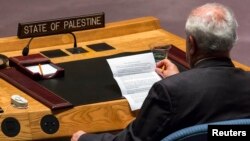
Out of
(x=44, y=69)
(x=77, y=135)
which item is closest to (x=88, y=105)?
(x=77, y=135)

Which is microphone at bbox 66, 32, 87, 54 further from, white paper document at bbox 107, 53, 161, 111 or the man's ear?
the man's ear

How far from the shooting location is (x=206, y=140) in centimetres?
246

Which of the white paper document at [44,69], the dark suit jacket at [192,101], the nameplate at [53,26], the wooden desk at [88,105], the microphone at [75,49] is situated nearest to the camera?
the dark suit jacket at [192,101]

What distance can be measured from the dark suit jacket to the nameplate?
4.06ft

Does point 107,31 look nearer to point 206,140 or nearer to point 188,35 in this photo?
point 188,35

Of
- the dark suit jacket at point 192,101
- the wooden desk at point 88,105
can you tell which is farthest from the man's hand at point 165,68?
the dark suit jacket at point 192,101

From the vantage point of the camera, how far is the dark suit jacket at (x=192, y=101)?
2.61 metres

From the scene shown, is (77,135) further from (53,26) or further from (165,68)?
(53,26)

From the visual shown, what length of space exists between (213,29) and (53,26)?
1.31m

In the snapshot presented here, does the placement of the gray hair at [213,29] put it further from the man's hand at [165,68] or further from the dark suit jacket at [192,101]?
the man's hand at [165,68]

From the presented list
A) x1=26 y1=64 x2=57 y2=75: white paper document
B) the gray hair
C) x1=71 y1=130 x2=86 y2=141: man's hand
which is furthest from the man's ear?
x1=26 y1=64 x2=57 y2=75: white paper document

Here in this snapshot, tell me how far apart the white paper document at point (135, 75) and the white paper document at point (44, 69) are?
0.29 m

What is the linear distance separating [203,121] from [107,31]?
5.33ft

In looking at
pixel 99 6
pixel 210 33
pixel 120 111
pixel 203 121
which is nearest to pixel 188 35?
pixel 210 33
